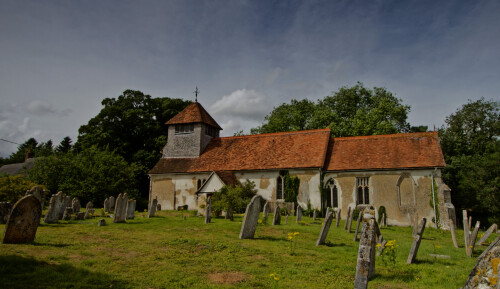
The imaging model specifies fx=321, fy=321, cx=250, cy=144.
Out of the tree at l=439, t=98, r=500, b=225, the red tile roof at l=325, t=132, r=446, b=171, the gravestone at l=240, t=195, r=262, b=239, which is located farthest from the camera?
the tree at l=439, t=98, r=500, b=225

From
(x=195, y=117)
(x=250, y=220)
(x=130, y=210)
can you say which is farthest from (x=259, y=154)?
(x=250, y=220)

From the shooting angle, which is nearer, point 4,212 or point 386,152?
point 4,212

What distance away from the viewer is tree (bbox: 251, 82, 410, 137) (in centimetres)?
3775

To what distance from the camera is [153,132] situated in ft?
138

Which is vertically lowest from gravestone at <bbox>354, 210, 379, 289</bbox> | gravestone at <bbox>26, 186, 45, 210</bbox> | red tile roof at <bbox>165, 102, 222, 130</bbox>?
gravestone at <bbox>354, 210, 379, 289</bbox>

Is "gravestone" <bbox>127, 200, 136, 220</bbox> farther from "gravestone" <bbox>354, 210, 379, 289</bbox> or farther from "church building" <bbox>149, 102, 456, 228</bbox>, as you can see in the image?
"gravestone" <bbox>354, 210, 379, 289</bbox>

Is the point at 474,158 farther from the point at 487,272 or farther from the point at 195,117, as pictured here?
the point at 487,272

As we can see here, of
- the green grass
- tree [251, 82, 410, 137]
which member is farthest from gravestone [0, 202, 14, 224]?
tree [251, 82, 410, 137]

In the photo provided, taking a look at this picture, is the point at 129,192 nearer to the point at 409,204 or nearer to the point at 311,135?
the point at 311,135

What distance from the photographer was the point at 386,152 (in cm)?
2644

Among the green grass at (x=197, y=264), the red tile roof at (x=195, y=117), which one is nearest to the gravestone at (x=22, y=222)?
the green grass at (x=197, y=264)

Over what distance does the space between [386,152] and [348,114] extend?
55.8 ft

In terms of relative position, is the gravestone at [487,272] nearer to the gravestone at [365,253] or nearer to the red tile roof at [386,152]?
the gravestone at [365,253]

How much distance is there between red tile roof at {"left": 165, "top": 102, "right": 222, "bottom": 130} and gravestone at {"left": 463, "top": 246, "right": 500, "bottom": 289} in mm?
30041
